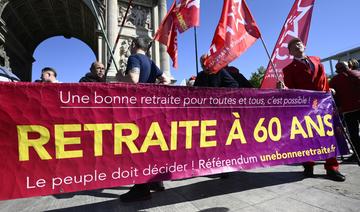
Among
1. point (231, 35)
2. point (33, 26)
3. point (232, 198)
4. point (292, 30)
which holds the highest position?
point (33, 26)

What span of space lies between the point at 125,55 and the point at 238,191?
15766mm

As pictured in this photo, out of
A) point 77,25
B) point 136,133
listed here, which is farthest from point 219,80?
point 77,25

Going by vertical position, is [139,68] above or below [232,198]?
above

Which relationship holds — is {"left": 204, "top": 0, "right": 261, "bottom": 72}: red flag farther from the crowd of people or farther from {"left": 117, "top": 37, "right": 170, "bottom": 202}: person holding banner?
{"left": 117, "top": 37, "right": 170, "bottom": 202}: person holding banner

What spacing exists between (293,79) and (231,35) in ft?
3.70

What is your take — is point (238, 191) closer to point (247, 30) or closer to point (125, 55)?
point (247, 30)

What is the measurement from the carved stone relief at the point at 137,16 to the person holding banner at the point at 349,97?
51.0ft

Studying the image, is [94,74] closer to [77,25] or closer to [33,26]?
[77,25]

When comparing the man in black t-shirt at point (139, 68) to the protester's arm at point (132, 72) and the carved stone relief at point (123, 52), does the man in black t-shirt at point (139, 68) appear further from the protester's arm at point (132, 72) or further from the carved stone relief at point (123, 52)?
the carved stone relief at point (123, 52)

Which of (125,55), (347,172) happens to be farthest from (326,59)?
(347,172)

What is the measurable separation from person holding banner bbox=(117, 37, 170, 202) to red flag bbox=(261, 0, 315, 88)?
2.53m

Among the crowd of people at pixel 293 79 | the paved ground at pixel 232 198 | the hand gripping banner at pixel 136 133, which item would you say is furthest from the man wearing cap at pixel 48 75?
the hand gripping banner at pixel 136 133

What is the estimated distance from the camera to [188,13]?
532 centimetres

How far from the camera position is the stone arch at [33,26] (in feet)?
68.1
